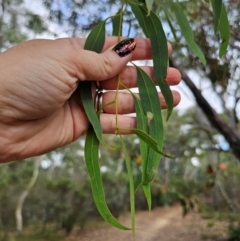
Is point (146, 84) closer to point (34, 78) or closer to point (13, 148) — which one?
point (34, 78)

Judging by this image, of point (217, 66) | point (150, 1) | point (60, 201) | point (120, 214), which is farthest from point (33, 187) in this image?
point (150, 1)

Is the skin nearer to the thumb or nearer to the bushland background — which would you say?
the thumb

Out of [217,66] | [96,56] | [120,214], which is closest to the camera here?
[96,56]

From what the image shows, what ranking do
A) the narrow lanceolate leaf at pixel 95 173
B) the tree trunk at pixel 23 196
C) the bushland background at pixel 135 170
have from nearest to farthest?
the narrow lanceolate leaf at pixel 95 173
the bushland background at pixel 135 170
the tree trunk at pixel 23 196

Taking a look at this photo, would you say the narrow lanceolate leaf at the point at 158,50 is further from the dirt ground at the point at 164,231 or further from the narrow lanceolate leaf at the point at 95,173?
the dirt ground at the point at 164,231

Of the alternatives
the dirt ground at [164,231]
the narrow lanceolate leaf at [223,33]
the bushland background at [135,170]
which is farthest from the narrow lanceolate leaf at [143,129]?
the dirt ground at [164,231]
